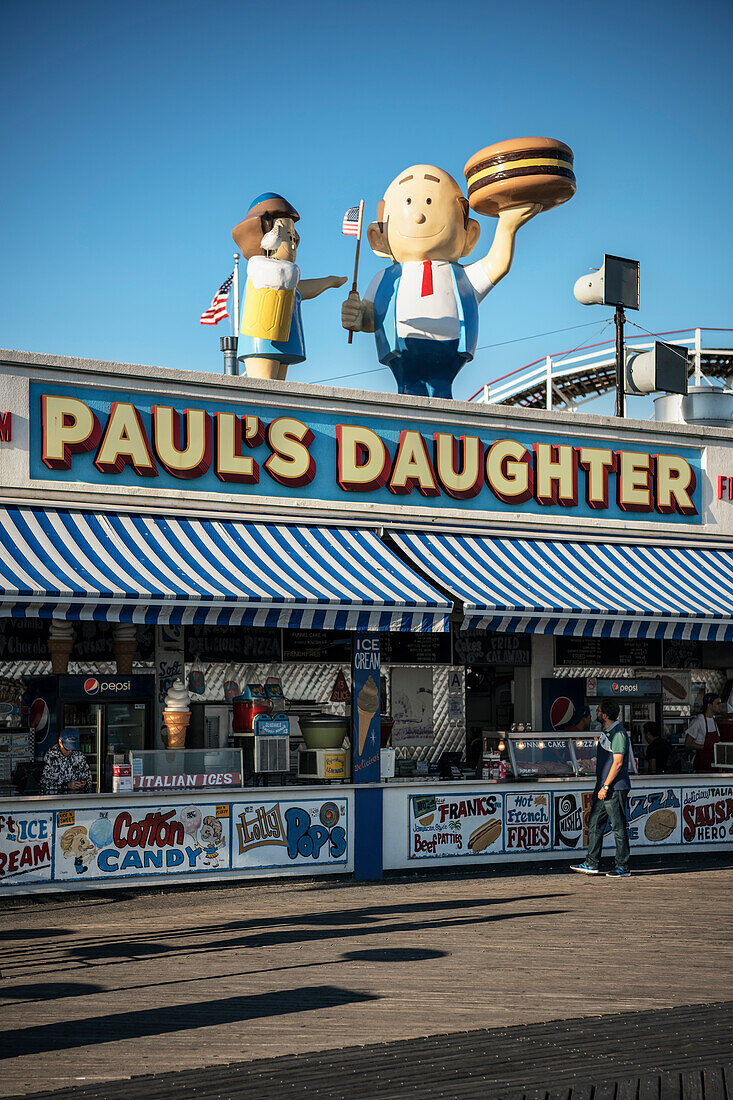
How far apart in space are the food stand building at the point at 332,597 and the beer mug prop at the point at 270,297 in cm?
238

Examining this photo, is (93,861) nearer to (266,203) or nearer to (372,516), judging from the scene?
(372,516)

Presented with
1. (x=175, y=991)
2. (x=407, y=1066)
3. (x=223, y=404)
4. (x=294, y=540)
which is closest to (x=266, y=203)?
(x=223, y=404)

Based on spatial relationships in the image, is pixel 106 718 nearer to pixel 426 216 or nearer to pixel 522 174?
pixel 426 216

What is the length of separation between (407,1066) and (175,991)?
2153 mm

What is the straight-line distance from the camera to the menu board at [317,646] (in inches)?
584

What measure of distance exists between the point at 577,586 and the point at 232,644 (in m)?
4.07

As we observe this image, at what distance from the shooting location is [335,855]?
12906 millimetres

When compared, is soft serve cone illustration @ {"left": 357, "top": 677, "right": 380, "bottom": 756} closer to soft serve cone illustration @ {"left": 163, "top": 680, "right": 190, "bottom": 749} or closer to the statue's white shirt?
soft serve cone illustration @ {"left": 163, "top": 680, "right": 190, "bottom": 749}

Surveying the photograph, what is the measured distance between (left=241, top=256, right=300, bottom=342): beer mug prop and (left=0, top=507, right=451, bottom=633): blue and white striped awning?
11.2ft

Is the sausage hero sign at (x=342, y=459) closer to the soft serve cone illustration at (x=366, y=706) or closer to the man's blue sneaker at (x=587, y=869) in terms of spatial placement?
the soft serve cone illustration at (x=366, y=706)

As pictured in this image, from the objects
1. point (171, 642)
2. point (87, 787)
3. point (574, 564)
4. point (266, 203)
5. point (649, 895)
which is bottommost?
point (649, 895)

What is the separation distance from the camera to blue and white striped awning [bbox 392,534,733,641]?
13609 mm

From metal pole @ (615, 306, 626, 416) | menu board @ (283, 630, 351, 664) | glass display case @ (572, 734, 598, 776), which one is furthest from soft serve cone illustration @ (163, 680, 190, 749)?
metal pole @ (615, 306, 626, 416)

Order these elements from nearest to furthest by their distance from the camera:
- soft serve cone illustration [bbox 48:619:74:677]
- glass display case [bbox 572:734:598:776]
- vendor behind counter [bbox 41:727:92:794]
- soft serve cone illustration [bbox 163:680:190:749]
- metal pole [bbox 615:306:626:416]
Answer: vendor behind counter [bbox 41:727:92:794], soft serve cone illustration [bbox 163:680:190:749], soft serve cone illustration [bbox 48:619:74:677], glass display case [bbox 572:734:598:776], metal pole [bbox 615:306:626:416]
